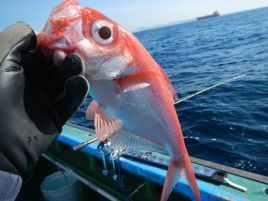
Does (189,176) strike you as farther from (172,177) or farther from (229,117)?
(229,117)

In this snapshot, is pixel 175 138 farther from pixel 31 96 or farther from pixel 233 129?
pixel 233 129

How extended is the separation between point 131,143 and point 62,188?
287cm

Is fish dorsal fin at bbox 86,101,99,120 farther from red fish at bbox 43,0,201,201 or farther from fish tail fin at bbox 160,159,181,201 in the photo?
fish tail fin at bbox 160,159,181,201

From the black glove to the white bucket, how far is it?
9.25 feet

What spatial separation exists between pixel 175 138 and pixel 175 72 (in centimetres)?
1403

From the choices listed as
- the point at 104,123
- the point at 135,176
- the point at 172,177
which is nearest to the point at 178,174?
the point at 172,177

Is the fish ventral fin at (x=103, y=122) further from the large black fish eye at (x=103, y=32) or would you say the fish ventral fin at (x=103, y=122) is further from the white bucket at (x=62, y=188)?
the white bucket at (x=62, y=188)

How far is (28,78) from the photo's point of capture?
198cm

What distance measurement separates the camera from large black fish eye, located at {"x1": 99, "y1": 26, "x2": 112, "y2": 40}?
164 centimetres

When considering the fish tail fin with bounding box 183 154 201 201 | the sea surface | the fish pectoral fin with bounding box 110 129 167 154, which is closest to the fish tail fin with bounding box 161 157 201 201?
the fish tail fin with bounding box 183 154 201 201

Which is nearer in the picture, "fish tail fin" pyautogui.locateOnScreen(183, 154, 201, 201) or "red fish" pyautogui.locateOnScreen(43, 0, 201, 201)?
"red fish" pyautogui.locateOnScreen(43, 0, 201, 201)

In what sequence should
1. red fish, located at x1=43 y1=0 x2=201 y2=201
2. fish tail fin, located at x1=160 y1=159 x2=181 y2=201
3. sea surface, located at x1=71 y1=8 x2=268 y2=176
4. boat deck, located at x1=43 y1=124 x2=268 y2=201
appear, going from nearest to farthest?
red fish, located at x1=43 y1=0 x2=201 y2=201 → fish tail fin, located at x1=160 y1=159 x2=181 y2=201 → boat deck, located at x1=43 y1=124 x2=268 y2=201 → sea surface, located at x1=71 y1=8 x2=268 y2=176

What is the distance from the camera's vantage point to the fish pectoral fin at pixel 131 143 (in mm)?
1926

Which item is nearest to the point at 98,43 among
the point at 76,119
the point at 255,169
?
the point at 255,169
